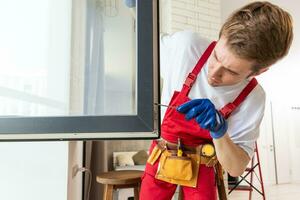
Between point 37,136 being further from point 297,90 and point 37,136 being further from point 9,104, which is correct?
point 297,90

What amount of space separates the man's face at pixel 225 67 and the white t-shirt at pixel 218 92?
0.04 meters

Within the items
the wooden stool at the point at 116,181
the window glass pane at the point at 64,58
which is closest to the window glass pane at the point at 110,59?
the window glass pane at the point at 64,58

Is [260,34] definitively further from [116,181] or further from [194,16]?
[194,16]

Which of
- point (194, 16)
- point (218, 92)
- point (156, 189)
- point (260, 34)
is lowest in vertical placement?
point (156, 189)

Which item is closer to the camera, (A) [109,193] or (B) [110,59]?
(B) [110,59]

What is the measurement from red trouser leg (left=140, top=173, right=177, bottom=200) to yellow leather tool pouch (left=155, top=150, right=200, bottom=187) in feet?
0.09

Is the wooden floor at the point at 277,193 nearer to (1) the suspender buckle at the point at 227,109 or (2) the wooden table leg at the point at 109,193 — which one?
(2) the wooden table leg at the point at 109,193

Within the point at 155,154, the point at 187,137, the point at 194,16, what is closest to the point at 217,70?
the point at 187,137

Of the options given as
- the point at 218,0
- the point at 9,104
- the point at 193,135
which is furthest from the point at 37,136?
the point at 218,0

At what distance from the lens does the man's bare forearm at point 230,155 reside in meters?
0.78

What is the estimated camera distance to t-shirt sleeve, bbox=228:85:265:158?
906mm

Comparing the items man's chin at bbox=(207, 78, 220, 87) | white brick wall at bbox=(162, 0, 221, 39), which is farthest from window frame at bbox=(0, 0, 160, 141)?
white brick wall at bbox=(162, 0, 221, 39)

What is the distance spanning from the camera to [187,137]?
3.17 feet

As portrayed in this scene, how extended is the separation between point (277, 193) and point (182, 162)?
3.38 metres
